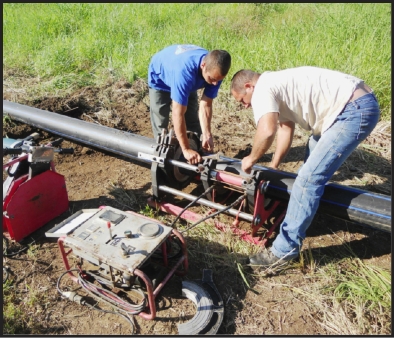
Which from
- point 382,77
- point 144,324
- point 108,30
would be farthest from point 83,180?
point 108,30

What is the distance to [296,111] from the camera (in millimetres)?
3039

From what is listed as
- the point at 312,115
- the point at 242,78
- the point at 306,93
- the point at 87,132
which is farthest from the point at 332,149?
the point at 87,132

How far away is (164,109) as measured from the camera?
4.66 meters

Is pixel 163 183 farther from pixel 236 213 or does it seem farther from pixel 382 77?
pixel 382 77

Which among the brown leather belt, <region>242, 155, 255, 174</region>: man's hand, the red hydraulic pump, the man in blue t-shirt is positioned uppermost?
the brown leather belt

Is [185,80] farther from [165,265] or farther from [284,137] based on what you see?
[165,265]

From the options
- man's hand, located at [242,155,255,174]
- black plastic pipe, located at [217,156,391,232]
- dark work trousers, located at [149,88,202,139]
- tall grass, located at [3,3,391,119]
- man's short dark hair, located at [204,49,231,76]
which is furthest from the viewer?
tall grass, located at [3,3,391,119]

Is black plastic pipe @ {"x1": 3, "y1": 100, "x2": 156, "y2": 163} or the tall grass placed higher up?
the tall grass

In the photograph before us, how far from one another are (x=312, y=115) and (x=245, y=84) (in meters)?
0.64

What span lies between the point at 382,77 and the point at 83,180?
4.87 metres

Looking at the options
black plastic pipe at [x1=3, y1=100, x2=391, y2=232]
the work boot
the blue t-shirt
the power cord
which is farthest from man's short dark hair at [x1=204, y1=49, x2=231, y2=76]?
the power cord

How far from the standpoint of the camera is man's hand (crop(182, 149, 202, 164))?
140 inches

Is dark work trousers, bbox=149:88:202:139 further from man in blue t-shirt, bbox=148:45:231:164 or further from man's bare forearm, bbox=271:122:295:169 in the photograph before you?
man's bare forearm, bbox=271:122:295:169

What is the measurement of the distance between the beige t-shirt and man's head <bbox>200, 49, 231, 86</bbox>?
60 cm
